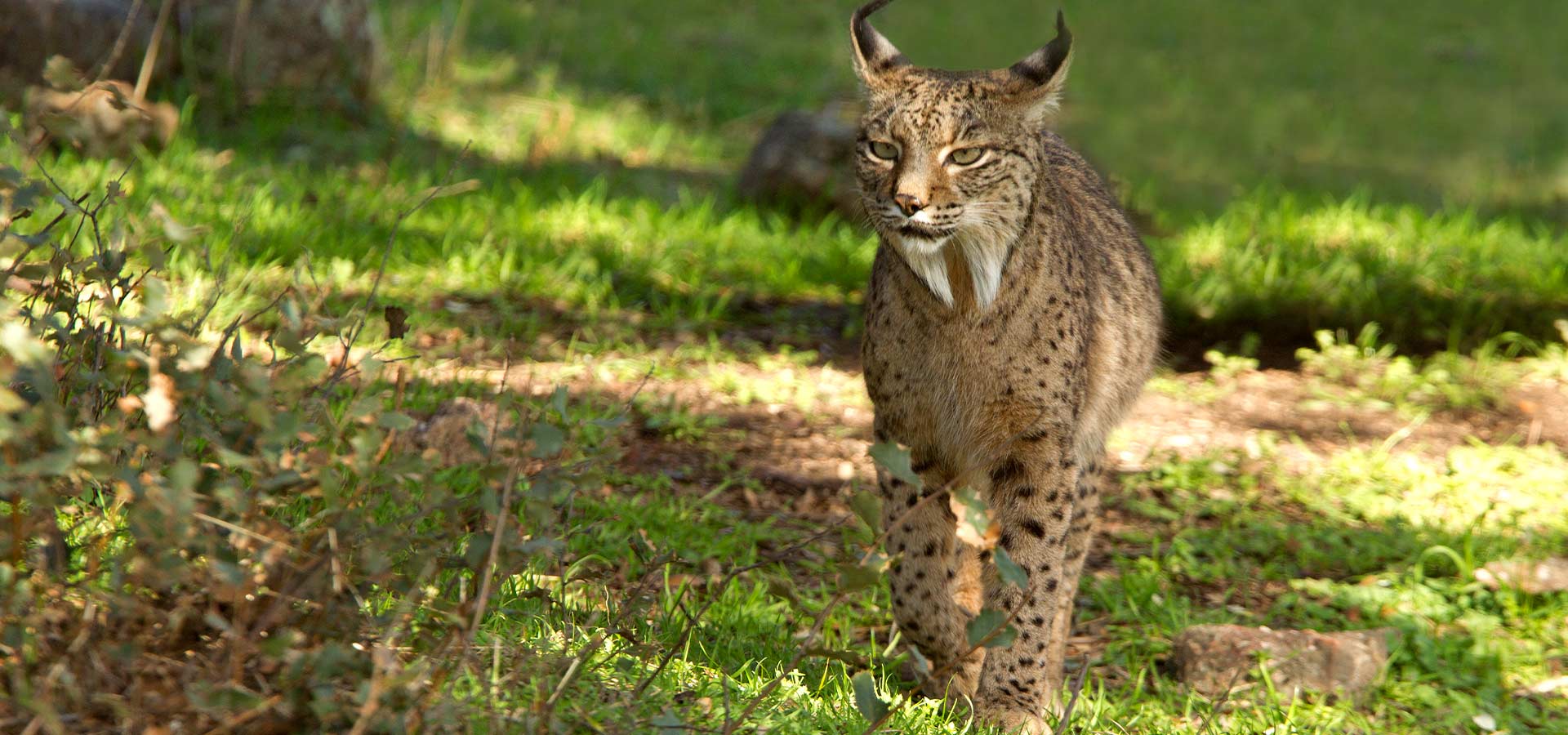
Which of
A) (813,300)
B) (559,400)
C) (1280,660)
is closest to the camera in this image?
(559,400)

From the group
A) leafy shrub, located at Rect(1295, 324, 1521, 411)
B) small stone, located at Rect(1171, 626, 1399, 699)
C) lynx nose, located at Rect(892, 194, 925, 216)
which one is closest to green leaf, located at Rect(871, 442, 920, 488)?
lynx nose, located at Rect(892, 194, 925, 216)

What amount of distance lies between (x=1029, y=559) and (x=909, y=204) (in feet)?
3.41

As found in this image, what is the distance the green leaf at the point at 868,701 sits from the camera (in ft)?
8.66

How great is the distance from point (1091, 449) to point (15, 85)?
6.13 m

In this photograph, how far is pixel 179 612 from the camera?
241cm

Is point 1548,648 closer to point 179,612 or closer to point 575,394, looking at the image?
point 575,394

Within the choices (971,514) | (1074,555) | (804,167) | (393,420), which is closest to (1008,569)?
(971,514)

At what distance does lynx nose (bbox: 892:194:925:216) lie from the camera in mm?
3564

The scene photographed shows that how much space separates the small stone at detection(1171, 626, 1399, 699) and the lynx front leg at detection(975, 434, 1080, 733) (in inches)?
26.0

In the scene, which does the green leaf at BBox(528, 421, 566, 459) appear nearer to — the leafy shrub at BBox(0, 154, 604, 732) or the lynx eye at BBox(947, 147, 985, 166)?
the leafy shrub at BBox(0, 154, 604, 732)

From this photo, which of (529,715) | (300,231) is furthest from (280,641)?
(300,231)

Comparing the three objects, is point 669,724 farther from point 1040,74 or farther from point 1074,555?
point 1074,555

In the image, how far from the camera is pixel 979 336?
12.7 ft

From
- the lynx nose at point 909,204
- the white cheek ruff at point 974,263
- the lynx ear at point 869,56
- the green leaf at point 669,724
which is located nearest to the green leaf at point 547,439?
the green leaf at point 669,724
